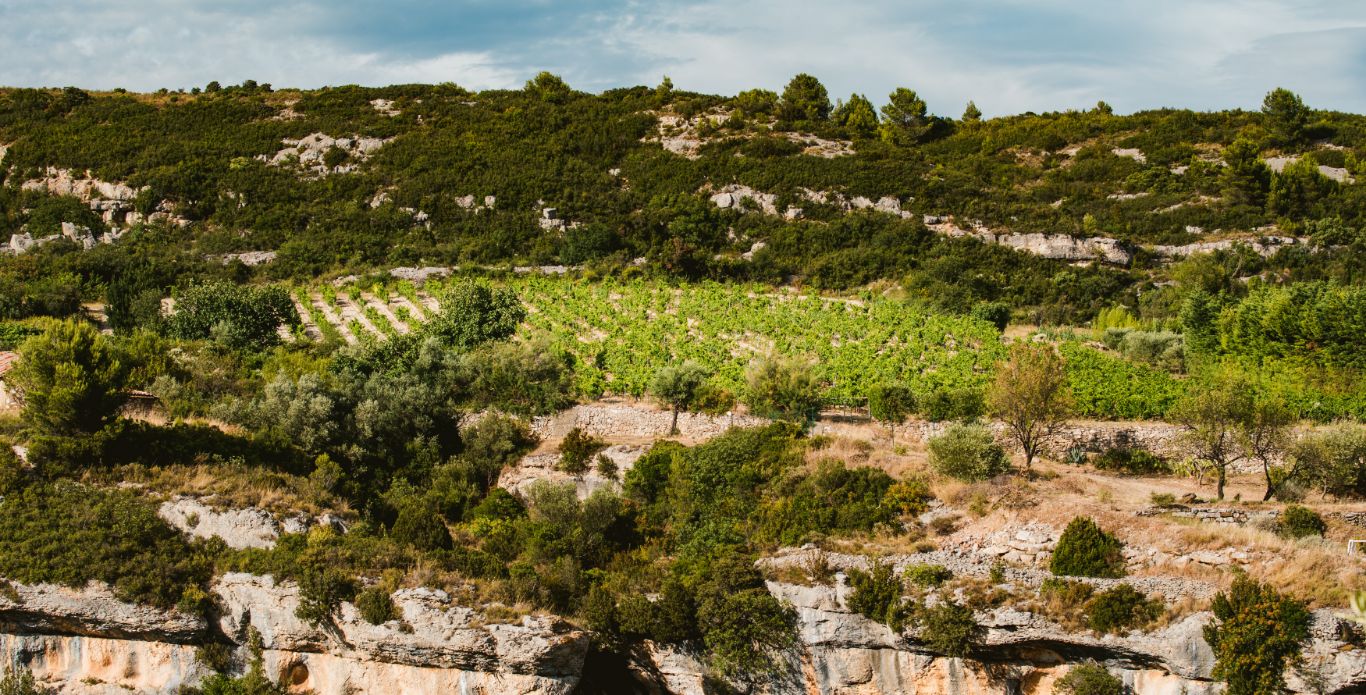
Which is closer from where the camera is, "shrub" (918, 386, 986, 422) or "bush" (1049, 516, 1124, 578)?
"bush" (1049, 516, 1124, 578)

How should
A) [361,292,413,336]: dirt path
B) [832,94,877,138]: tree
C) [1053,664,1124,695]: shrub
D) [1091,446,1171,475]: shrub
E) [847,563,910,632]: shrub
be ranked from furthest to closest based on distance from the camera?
[832,94,877,138]: tree < [361,292,413,336]: dirt path < [1091,446,1171,475]: shrub < [847,563,910,632]: shrub < [1053,664,1124,695]: shrub

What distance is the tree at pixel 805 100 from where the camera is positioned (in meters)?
84.0

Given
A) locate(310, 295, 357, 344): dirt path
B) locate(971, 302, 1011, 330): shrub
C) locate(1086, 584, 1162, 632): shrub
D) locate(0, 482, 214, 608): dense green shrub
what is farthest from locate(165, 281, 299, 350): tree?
locate(1086, 584, 1162, 632): shrub

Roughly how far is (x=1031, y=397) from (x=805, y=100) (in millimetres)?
61227

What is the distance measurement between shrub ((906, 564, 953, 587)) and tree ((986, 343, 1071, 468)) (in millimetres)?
7766

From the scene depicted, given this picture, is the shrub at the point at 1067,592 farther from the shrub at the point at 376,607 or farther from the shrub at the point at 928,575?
the shrub at the point at 376,607

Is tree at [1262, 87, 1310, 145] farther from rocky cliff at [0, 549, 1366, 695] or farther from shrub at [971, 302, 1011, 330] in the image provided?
rocky cliff at [0, 549, 1366, 695]

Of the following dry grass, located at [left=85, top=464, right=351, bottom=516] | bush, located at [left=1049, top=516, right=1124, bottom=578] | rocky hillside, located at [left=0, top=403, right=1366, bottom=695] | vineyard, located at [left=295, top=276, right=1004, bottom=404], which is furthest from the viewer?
vineyard, located at [left=295, top=276, right=1004, bottom=404]

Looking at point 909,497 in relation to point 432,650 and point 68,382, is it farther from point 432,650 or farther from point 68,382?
point 68,382

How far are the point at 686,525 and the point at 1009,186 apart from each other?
50572 millimetres

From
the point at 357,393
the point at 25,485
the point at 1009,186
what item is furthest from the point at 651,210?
the point at 25,485

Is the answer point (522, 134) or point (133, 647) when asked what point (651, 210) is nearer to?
point (522, 134)

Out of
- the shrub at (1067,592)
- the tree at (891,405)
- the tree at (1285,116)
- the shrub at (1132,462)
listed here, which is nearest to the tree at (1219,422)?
the shrub at (1132,462)

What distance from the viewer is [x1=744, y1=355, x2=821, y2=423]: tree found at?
1318 inches
